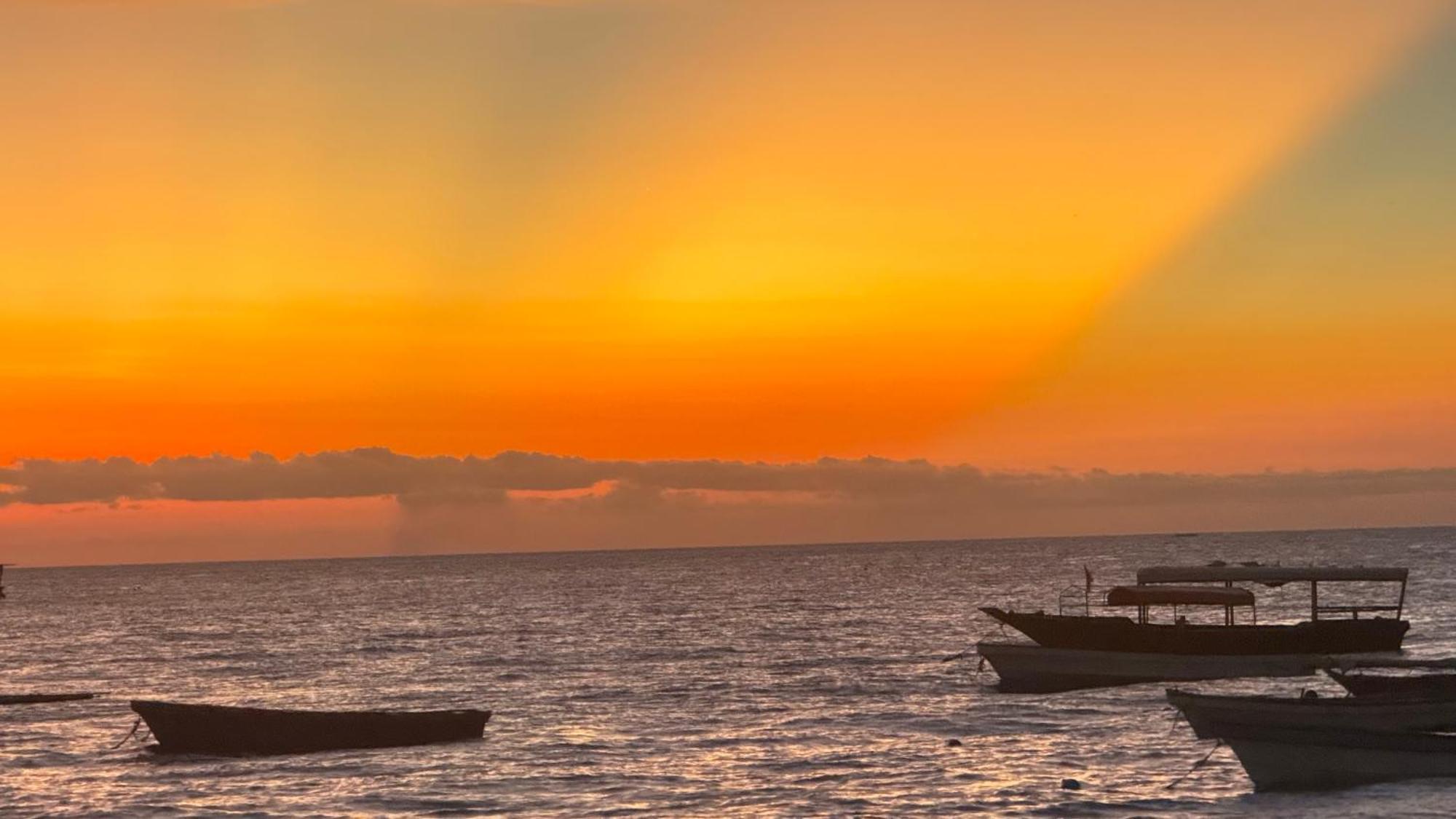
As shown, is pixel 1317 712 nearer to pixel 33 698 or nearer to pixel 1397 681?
pixel 1397 681

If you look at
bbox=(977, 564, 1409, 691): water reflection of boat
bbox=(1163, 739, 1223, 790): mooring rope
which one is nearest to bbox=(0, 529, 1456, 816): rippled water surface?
bbox=(1163, 739, 1223, 790): mooring rope

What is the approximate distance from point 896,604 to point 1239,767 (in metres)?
105

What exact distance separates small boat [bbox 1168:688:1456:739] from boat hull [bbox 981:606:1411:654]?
Answer: 24.2 m

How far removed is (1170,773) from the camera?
139 feet

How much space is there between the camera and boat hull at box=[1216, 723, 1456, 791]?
127 ft

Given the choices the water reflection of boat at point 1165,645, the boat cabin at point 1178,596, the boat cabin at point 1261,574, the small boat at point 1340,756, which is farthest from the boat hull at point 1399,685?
the water reflection of boat at point 1165,645

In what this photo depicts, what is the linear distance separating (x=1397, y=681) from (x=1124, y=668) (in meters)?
20.7

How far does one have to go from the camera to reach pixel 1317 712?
128ft

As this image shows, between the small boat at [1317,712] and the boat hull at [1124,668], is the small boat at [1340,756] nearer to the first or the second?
the small boat at [1317,712]

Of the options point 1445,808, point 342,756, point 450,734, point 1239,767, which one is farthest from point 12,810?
point 1445,808

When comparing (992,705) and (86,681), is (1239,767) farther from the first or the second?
(86,681)

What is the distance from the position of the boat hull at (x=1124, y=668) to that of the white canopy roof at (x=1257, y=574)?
3389 mm

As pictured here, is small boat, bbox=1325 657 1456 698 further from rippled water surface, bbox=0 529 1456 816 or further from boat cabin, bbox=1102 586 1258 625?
boat cabin, bbox=1102 586 1258 625

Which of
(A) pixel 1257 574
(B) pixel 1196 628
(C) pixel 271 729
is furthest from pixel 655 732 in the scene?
(A) pixel 1257 574
